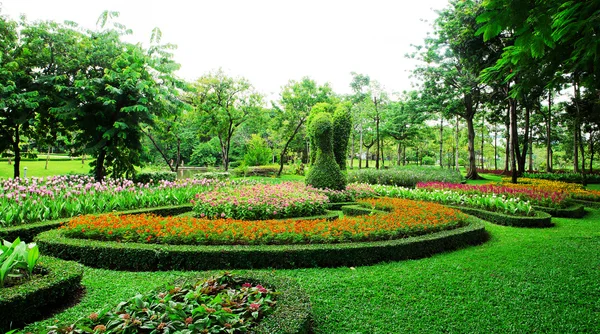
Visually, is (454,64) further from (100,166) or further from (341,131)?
(100,166)

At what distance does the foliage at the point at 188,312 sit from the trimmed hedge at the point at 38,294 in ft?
3.74

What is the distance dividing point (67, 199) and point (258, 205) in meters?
4.29

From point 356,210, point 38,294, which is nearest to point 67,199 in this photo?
point 38,294

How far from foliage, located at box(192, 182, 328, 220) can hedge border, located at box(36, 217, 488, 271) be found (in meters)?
2.49

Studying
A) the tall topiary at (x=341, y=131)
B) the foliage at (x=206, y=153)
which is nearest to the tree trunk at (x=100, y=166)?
the tall topiary at (x=341, y=131)

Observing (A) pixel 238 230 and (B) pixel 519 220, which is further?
(B) pixel 519 220

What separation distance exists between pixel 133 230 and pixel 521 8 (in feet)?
19.3

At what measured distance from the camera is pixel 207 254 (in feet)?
15.9

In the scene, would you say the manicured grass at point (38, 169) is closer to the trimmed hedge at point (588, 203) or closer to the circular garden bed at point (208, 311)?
the circular garden bed at point (208, 311)

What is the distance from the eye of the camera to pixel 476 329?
3.20 meters

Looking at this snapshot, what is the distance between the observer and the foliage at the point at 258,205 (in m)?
7.57

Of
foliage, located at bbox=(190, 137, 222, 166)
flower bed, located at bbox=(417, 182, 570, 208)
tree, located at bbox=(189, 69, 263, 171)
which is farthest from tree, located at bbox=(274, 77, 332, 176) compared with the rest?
foliage, located at bbox=(190, 137, 222, 166)

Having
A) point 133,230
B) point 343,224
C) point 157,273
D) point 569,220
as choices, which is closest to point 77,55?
point 133,230

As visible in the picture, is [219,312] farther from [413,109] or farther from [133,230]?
[413,109]
